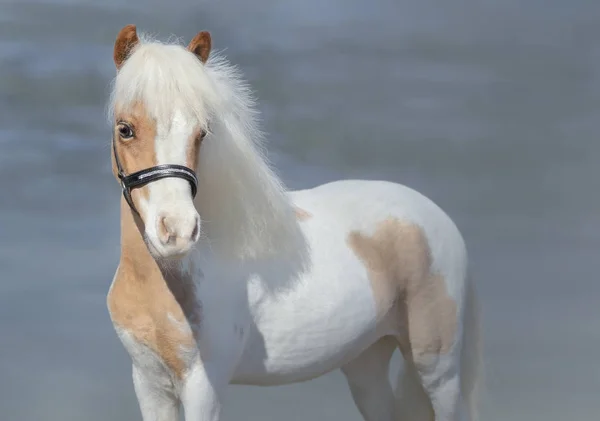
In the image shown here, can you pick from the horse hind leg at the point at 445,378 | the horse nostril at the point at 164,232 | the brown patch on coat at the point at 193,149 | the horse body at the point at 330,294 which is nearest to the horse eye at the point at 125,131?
the brown patch on coat at the point at 193,149

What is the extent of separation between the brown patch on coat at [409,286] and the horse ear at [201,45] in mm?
869

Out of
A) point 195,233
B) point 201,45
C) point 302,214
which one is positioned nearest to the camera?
point 195,233

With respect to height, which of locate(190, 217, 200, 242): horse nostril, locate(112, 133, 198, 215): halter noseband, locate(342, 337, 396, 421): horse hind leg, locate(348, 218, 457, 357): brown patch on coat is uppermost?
locate(112, 133, 198, 215): halter noseband

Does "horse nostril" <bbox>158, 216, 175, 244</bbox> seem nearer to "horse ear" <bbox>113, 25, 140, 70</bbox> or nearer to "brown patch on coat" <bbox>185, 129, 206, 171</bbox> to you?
"brown patch on coat" <bbox>185, 129, 206, 171</bbox>

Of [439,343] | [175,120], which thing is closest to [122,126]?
[175,120]

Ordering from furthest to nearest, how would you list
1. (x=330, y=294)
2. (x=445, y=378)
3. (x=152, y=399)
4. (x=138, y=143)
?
(x=445, y=378) → (x=330, y=294) → (x=152, y=399) → (x=138, y=143)

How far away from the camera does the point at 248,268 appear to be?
302 centimetres

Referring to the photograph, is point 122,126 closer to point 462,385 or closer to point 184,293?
point 184,293

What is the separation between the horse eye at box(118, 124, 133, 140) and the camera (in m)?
2.63

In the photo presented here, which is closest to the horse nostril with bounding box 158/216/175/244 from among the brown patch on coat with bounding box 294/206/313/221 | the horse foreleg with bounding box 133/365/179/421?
the horse foreleg with bounding box 133/365/179/421

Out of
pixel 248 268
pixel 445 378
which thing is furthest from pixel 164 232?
pixel 445 378

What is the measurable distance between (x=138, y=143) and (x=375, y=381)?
1.58 meters

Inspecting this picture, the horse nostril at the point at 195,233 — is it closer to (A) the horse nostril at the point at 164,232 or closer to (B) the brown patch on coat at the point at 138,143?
(A) the horse nostril at the point at 164,232

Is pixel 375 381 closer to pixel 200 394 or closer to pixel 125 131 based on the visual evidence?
pixel 200 394
